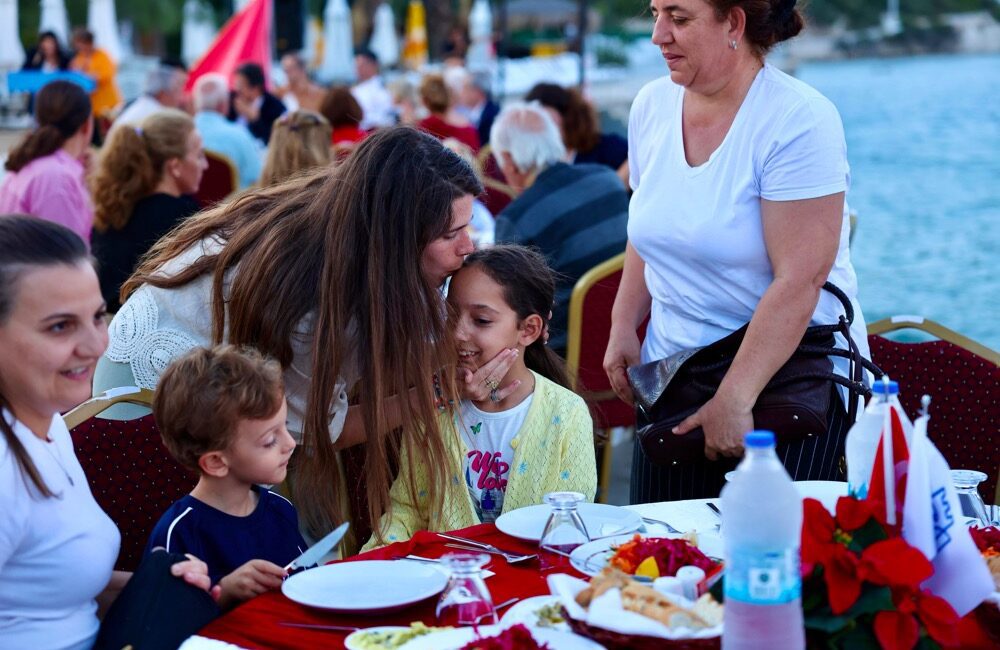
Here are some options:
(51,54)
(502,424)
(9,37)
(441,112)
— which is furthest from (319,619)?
(9,37)

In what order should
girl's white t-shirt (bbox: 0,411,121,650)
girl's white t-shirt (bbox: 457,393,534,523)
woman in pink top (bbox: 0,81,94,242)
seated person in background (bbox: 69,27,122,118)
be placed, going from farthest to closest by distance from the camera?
seated person in background (bbox: 69,27,122,118), woman in pink top (bbox: 0,81,94,242), girl's white t-shirt (bbox: 457,393,534,523), girl's white t-shirt (bbox: 0,411,121,650)

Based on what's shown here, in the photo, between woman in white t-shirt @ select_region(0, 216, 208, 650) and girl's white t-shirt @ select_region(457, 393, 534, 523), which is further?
girl's white t-shirt @ select_region(457, 393, 534, 523)

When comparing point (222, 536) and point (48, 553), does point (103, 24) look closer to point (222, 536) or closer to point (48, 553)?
point (222, 536)

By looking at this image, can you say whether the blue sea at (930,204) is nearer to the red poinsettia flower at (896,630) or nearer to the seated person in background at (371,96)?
the seated person in background at (371,96)

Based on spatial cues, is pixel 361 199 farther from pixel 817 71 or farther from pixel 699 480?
pixel 817 71

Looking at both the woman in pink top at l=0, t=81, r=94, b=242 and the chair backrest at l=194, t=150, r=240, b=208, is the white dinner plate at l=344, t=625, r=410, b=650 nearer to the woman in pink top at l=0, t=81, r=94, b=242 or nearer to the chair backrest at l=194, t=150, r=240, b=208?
the woman in pink top at l=0, t=81, r=94, b=242

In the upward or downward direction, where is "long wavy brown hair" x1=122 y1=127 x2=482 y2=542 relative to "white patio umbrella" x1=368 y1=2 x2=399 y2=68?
upward

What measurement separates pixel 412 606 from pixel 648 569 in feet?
1.12

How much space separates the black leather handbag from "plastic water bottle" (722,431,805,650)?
1049 millimetres

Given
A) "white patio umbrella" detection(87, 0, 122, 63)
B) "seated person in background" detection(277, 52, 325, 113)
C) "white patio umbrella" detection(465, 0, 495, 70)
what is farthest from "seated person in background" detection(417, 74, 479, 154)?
"white patio umbrella" detection(465, 0, 495, 70)

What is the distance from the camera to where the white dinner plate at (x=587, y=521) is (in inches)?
76.7

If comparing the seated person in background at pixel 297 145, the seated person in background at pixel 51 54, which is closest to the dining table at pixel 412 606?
the seated person in background at pixel 297 145

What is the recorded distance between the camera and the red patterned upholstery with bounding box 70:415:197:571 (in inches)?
92.5

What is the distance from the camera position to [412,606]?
170 centimetres
